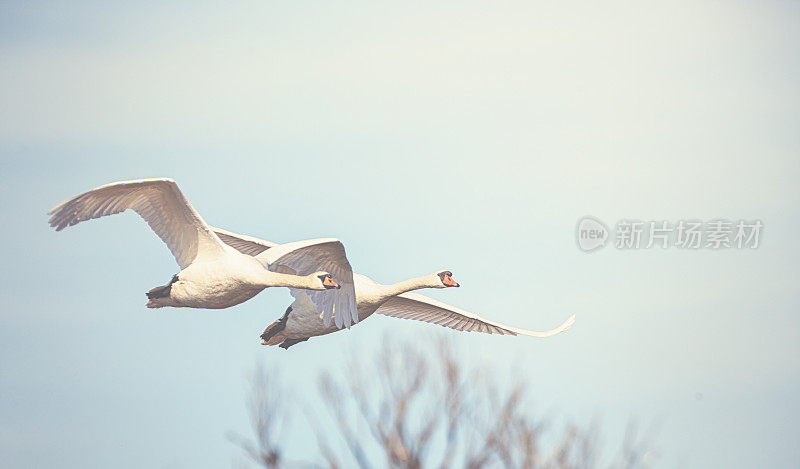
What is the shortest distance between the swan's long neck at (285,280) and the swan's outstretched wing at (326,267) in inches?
13.7

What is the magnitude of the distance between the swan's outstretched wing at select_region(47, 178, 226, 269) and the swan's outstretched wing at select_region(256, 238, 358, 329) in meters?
1.24

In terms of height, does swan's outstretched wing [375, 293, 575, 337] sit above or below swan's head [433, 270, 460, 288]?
below

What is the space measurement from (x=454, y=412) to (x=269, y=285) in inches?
204

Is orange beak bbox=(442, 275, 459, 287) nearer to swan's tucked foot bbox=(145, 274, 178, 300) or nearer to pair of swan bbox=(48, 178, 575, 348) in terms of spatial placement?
pair of swan bbox=(48, 178, 575, 348)

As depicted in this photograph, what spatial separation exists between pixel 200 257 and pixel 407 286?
198 inches

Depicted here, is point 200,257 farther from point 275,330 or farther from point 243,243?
point 243,243

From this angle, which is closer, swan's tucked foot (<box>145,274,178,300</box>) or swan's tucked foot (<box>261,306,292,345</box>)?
swan's tucked foot (<box>145,274,178,300</box>)

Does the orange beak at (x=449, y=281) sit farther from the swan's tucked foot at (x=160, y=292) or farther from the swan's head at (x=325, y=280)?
the swan's tucked foot at (x=160, y=292)

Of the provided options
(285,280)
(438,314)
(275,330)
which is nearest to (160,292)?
(285,280)

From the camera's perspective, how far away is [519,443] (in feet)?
98.4

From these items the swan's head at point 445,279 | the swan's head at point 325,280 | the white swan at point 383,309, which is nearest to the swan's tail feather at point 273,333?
the white swan at point 383,309

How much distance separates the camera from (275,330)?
3103 centimetres

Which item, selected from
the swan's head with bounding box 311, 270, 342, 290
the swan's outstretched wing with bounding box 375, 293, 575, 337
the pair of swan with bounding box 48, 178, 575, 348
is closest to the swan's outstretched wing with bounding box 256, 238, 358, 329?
the pair of swan with bounding box 48, 178, 575, 348

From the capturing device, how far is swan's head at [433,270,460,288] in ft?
107
